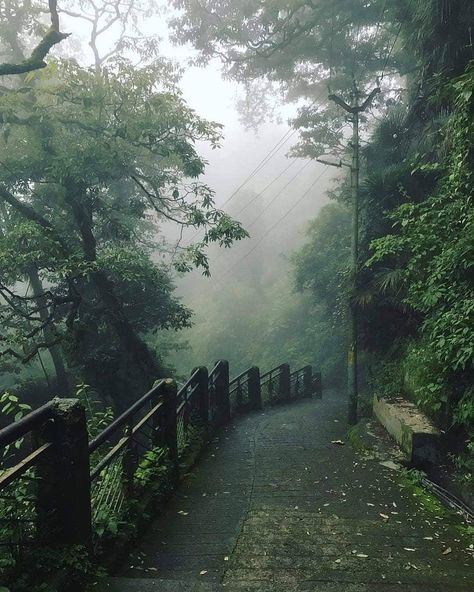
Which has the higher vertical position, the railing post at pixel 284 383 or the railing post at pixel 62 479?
the railing post at pixel 62 479

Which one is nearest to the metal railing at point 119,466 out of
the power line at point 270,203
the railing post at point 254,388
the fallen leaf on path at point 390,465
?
the fallen leaf on path at point 390,465

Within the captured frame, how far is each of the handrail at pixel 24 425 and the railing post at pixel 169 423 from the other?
2289mm

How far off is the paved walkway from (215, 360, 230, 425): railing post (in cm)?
238

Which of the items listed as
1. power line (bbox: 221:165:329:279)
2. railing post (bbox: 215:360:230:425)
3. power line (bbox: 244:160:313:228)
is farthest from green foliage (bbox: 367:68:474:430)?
power line (bbox: 244:160:313:228)

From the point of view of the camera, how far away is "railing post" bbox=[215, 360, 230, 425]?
8.94 metres

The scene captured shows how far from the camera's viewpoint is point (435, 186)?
9945 mm

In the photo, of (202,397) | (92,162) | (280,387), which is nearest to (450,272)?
(202,397)

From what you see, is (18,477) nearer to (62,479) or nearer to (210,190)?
(62,479)

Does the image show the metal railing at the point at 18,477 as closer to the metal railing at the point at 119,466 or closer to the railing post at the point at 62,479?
the railing post at the point at 62,479

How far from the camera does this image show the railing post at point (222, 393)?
8937 millimetres

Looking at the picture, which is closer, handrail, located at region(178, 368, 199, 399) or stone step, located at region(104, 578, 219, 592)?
stone step, located at region(104, 578, 219, 592)

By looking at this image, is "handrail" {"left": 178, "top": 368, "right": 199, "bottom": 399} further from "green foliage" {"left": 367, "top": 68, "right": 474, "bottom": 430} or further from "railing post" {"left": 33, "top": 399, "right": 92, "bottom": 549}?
"green foliage" {"left": 367, "top": 68, "right": 474, "bottom": 430}

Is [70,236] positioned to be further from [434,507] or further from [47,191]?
[434,507]

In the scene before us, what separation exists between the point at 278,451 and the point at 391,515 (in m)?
2.74
